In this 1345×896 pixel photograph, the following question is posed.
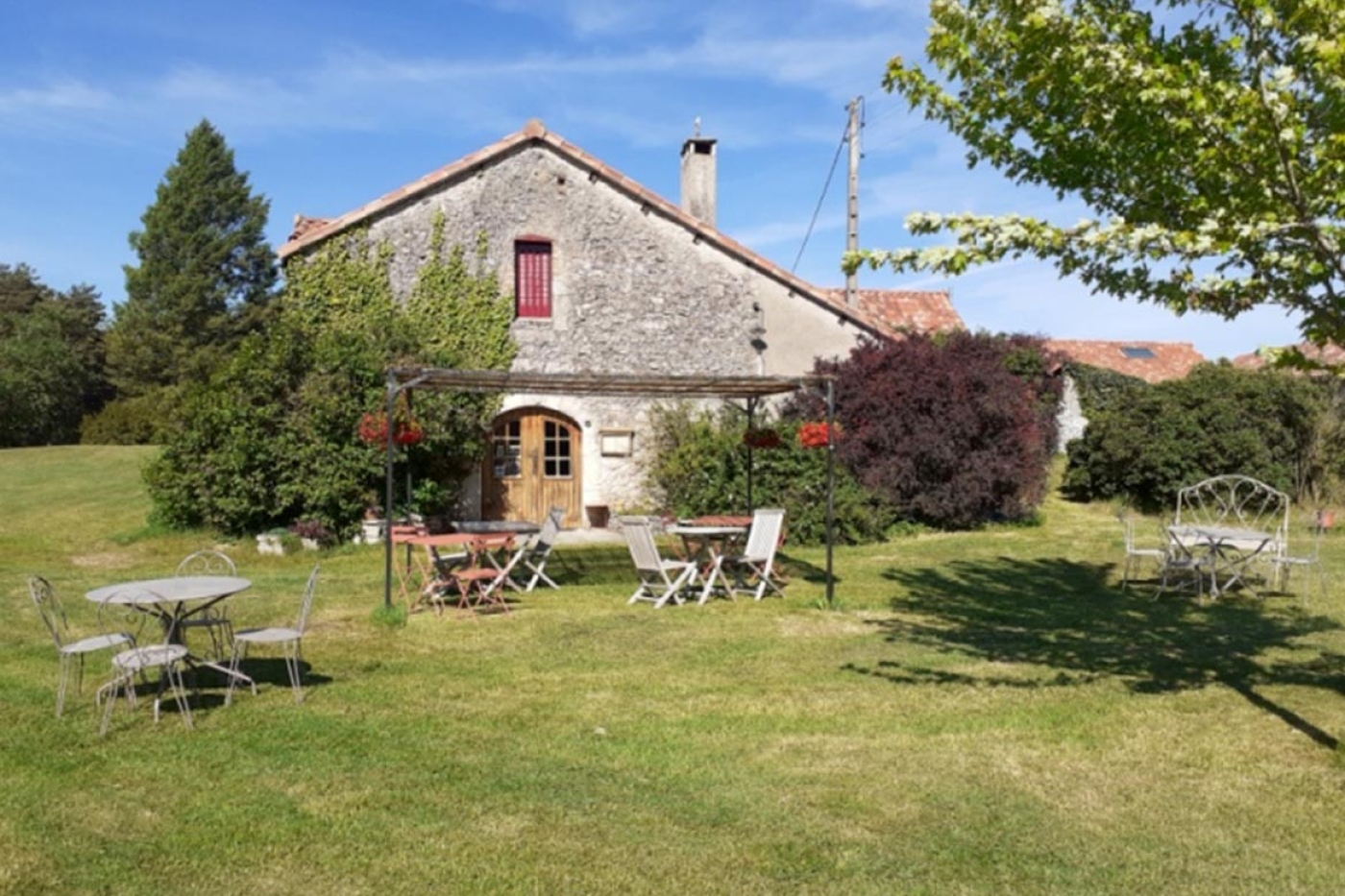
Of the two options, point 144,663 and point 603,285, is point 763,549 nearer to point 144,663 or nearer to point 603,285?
point 144,663

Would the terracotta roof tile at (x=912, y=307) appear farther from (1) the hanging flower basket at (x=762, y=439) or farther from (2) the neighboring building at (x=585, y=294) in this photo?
(1) the hanging flower basket at (x=762, y=439)

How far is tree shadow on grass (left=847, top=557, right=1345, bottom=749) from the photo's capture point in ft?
21.7

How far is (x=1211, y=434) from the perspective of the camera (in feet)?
55.3

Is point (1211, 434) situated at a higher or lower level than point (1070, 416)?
lower

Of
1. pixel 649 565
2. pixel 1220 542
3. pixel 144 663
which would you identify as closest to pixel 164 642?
pixel 144 663

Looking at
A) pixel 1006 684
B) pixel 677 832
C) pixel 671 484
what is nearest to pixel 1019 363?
pixel 671 484

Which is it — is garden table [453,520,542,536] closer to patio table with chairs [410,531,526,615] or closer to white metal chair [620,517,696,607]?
patio table with chairs [410,531,526,615]

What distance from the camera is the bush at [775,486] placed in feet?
48.0

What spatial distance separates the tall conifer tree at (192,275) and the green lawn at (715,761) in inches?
1427

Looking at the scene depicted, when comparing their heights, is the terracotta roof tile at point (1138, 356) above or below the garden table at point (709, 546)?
above

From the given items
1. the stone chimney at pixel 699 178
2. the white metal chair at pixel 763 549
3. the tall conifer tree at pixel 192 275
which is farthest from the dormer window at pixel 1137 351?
the tall conifer tree at pixel 192 275

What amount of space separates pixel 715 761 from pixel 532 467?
11.4m

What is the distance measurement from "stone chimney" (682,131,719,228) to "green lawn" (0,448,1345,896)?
1071cm

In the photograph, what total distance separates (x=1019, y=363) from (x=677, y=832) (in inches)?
717
